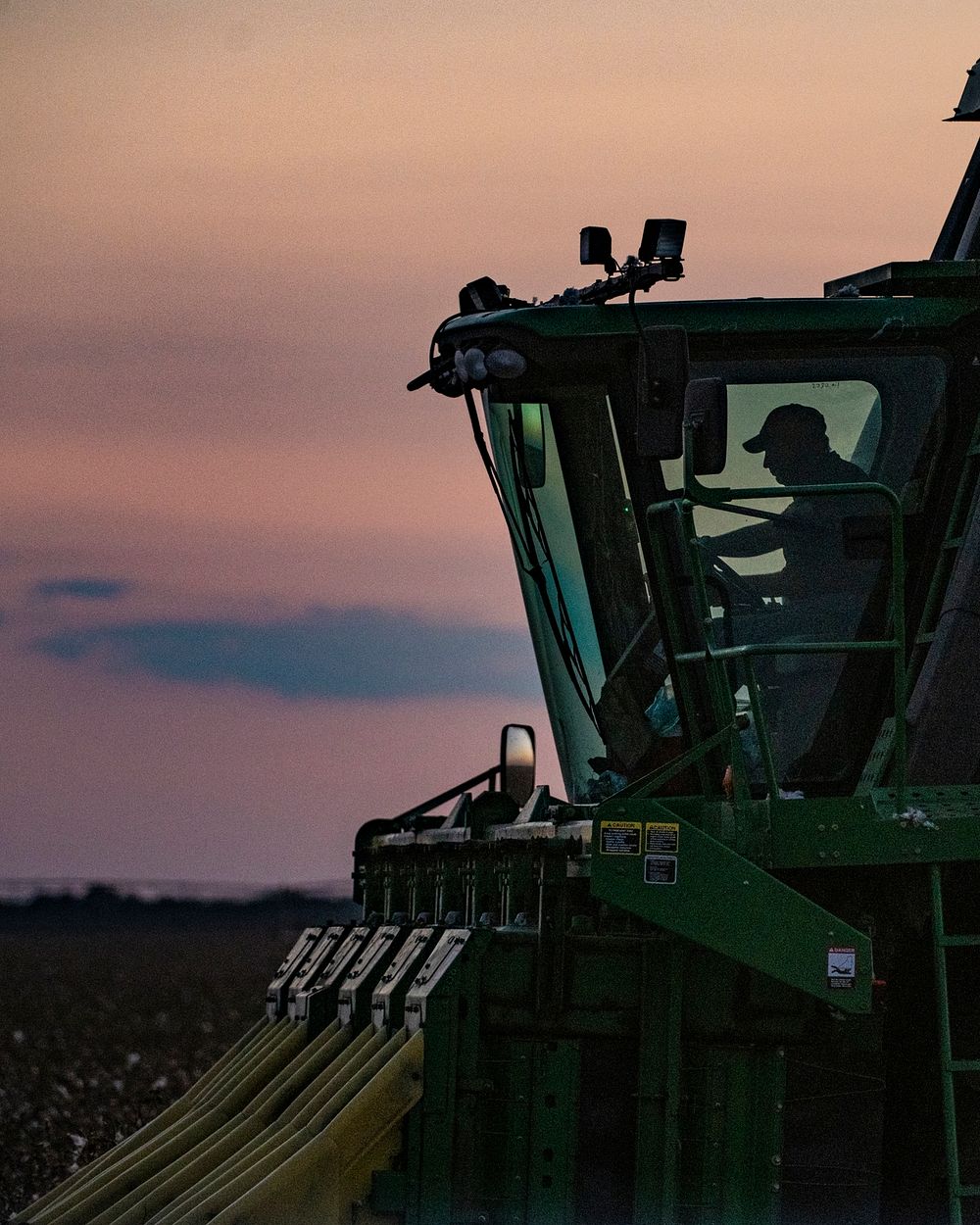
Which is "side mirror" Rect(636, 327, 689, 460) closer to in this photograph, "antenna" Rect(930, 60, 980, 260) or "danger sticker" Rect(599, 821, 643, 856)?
"danger sticker" Rect(599, 821, 643, 856)

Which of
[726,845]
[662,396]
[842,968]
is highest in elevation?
[662,396]

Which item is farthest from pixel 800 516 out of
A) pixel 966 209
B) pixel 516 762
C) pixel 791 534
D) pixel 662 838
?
pixel 516 762

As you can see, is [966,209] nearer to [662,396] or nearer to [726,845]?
[662,396]

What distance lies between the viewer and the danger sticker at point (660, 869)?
774cm

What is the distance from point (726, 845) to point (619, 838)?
0.36 metres

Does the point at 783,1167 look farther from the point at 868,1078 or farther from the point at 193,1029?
the point at 193,1029

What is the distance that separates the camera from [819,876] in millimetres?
8109

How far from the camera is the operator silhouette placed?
27.5 ft

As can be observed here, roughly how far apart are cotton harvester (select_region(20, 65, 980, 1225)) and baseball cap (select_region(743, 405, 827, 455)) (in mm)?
10

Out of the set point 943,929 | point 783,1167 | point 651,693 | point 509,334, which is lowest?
point 783,1167

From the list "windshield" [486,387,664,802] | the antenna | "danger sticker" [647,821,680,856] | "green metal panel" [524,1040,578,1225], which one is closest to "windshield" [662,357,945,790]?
"windshield" [486,387,664,802]

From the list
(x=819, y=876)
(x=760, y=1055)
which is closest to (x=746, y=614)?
(x=819, y=876)

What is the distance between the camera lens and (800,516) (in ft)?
27.6

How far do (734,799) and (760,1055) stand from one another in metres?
0.85
